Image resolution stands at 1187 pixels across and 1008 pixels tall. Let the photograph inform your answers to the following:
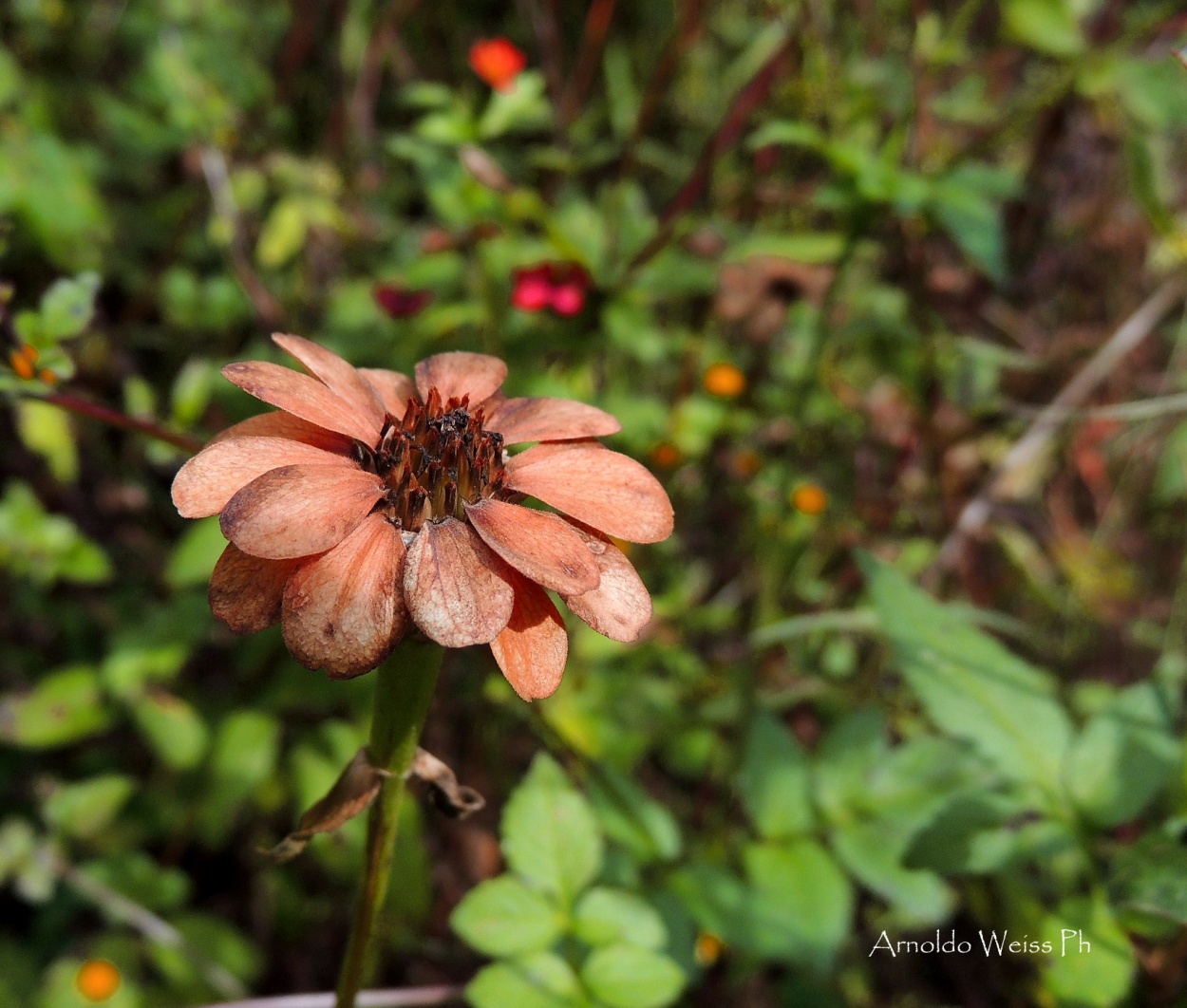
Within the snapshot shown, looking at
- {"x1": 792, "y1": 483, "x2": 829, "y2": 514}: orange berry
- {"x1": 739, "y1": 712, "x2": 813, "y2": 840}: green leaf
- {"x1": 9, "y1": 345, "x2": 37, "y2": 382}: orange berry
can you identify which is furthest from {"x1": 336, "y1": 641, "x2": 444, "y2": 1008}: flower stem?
{"x1": 792, "y1": 483, "x2": 829, "y2": 514}: orange berry

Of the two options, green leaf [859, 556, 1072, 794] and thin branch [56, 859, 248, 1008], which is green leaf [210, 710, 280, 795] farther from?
green leaf [859, 556, 1072, 794]

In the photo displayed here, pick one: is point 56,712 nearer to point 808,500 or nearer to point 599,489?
point 599,489

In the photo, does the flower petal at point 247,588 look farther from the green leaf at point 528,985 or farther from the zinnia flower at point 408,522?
the green leaf at point 528,985

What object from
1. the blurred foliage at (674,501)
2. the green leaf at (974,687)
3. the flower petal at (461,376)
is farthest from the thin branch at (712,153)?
the flower petal at (461,376)

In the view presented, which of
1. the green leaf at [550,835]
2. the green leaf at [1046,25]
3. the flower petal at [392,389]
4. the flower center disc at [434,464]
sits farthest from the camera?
the green leaf at [1046,25]

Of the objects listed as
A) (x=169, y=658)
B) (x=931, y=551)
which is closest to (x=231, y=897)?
(x=169, y=658)

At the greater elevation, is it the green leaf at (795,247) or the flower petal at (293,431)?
the green leaf at (795,247)

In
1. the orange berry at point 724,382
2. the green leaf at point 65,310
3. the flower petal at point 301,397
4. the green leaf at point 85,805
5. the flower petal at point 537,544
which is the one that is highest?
the orange berry at point 724,382
